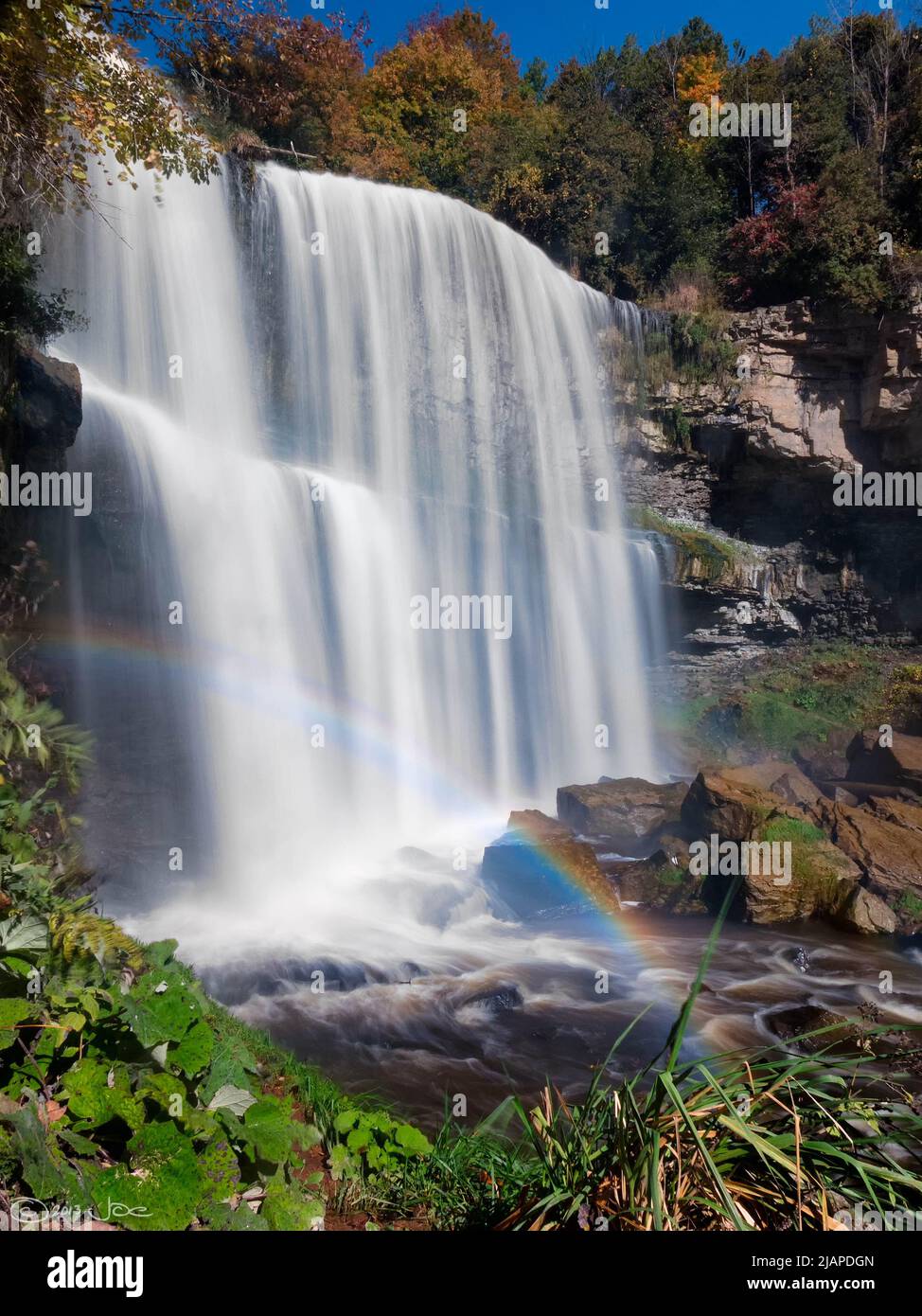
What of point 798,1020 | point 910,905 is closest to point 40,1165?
point 798,1020

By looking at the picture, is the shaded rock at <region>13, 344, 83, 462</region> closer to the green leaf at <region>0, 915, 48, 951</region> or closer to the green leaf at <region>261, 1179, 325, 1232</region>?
the green leaf at <region>0, 915, 48, 951</region>

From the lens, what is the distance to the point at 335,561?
12.8 m

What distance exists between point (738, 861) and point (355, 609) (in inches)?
271

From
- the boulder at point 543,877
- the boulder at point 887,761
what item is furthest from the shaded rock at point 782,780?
the boulder at point 543,877

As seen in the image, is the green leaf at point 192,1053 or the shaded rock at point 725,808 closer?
the green leaf at point 192,1053

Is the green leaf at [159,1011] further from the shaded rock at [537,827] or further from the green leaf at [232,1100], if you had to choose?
the shaded rock at [537,827]

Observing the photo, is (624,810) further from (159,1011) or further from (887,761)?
(159,1011)

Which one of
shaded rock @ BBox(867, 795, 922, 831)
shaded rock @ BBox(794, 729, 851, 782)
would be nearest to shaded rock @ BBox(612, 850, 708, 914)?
shaded rock @ BBox(867, 795, 922, 831)

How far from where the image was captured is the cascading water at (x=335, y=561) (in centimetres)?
970

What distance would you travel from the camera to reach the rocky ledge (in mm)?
9438

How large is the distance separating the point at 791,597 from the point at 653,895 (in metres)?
13.0

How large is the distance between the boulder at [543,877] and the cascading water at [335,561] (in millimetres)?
367

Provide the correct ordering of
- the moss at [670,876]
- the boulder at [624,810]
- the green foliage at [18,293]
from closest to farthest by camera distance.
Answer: the green foliage at [18,293] < the moss at [670,876] < the boulder at [624,810]


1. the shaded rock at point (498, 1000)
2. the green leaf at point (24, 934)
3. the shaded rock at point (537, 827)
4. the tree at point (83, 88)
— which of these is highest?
the tree at point (83, 88)
